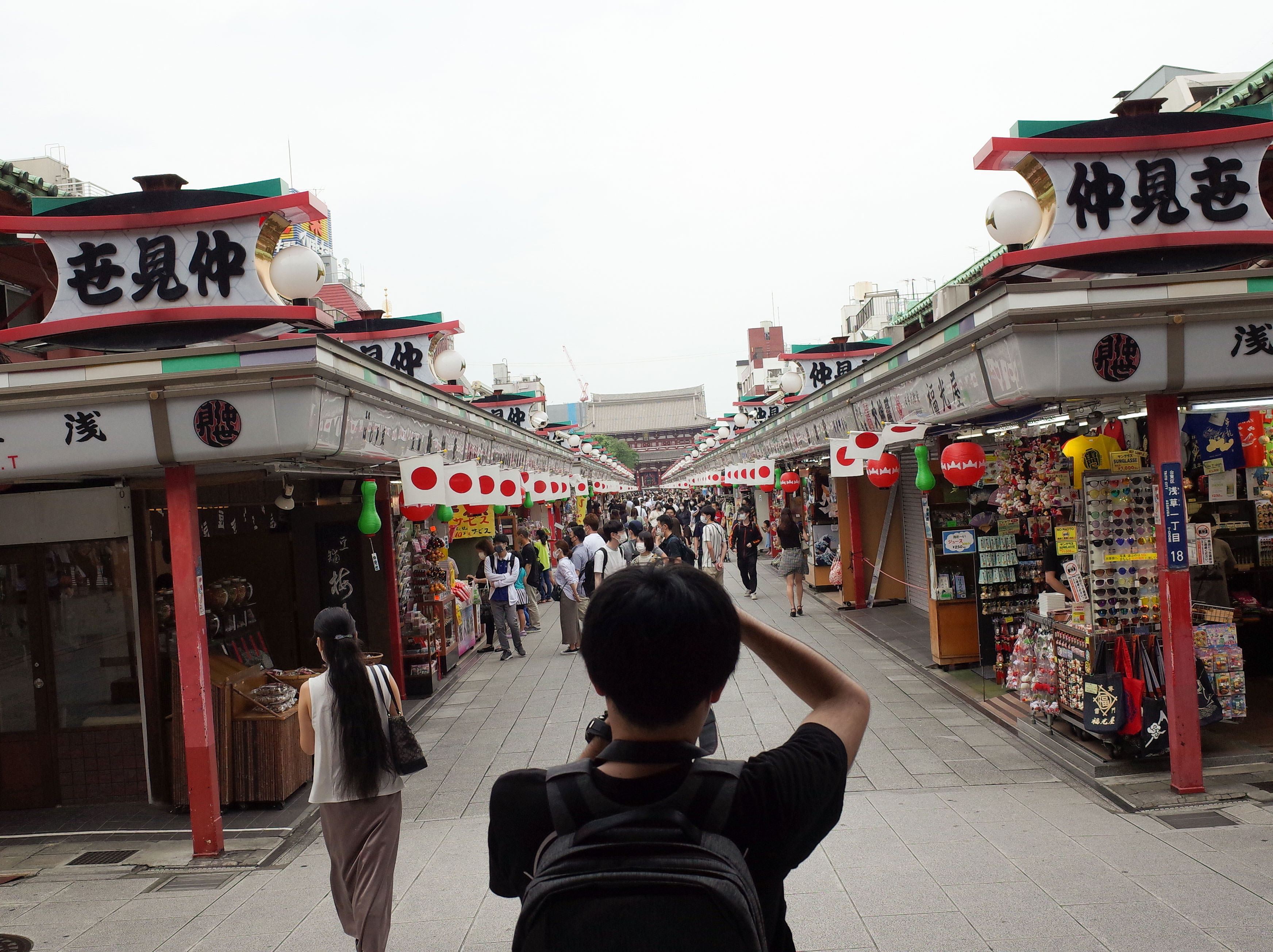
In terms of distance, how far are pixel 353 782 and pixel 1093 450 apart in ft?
19.3

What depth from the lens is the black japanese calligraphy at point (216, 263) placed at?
260 inches

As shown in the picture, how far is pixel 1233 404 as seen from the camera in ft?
24.4

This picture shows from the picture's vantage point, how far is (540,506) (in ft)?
98.7

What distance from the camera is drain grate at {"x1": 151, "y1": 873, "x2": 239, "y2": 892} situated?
620cm

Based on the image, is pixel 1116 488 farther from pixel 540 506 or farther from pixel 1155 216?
pixel 540 506

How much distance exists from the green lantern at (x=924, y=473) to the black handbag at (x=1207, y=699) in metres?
3.15

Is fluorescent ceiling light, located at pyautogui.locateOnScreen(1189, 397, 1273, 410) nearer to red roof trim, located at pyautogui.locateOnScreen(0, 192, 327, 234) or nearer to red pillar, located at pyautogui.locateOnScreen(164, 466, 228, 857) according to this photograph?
red roof trim, located at pyautogui.locateOnScreen(0, 192, 327, 234)

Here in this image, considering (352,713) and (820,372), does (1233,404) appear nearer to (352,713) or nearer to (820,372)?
(352,713)

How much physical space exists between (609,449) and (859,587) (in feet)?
209

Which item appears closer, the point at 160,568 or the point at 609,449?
Result: the point at 160,568

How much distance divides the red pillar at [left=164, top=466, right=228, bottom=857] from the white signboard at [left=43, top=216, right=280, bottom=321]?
1.21m

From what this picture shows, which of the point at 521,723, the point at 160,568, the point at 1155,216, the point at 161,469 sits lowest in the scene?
the point at 521,723

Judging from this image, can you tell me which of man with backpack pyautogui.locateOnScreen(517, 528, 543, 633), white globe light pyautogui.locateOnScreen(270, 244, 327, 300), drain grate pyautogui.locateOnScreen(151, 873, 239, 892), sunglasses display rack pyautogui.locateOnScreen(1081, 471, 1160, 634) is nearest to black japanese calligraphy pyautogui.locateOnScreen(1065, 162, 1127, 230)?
sunglasses display rack pyautogui.locateOnScreen(1081, 471, 1160, 634)

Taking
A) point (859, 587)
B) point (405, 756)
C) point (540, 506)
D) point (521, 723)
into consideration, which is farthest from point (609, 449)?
point (405, 756)
